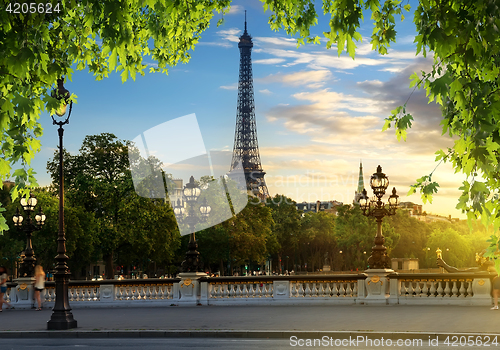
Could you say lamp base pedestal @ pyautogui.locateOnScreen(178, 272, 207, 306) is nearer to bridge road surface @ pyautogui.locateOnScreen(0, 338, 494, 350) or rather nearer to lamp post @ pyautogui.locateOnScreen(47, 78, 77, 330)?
lamp post @ pyautogui.locateOnScreen(47, 78, 77, 330)

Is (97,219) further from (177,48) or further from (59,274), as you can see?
(177,48)

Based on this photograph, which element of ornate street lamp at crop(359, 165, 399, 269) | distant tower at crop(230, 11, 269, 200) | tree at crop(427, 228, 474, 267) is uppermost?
distant tower at crop(230, 11, 269, 200)

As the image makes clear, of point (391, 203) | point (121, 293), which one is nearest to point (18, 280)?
point (121, 293)

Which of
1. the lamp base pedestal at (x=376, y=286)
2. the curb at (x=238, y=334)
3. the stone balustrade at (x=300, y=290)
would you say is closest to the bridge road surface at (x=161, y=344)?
the curb at (x=238, y=334)

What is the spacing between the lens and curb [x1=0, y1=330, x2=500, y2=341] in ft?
44.3

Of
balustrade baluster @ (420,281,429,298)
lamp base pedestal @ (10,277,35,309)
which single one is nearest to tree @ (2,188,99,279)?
lamp base pedestal @ (10,277,35,309)

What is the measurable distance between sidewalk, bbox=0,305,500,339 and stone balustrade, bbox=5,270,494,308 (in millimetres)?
1247

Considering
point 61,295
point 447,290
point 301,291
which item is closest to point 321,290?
point 301,291

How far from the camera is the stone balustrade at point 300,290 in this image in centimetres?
2308

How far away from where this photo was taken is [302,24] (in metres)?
10.3

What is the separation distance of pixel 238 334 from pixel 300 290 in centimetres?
1028

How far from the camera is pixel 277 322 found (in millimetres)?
16922

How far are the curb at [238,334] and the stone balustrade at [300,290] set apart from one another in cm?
915

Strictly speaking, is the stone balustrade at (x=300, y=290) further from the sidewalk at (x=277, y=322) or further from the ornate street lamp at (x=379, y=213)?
the sidewalk at (x=277, y=322)
